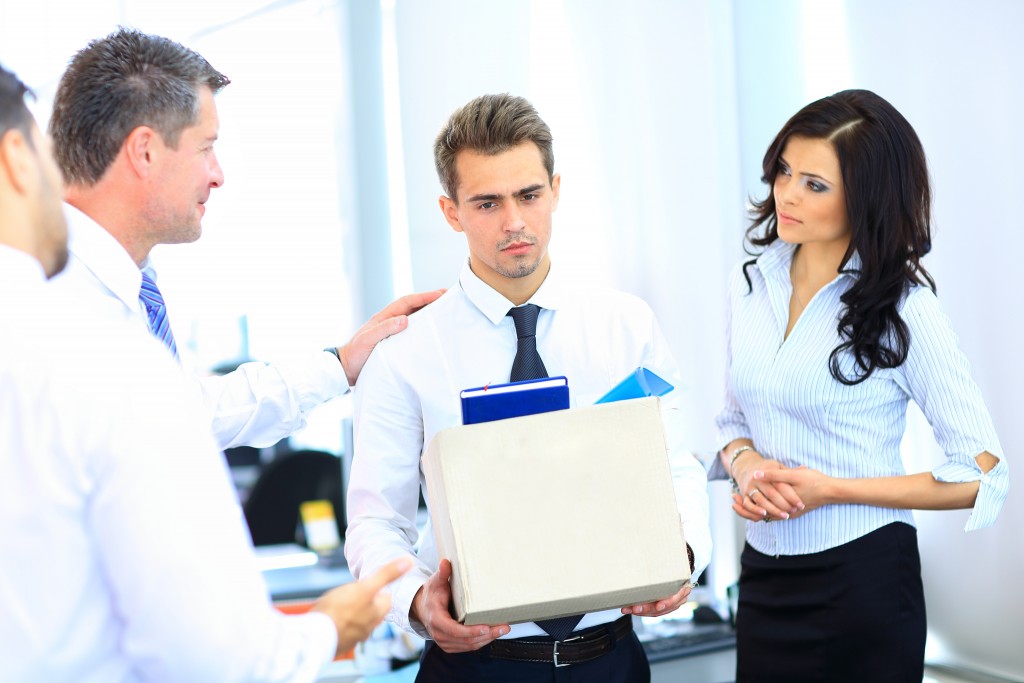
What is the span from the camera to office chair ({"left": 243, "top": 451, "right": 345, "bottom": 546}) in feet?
12.6

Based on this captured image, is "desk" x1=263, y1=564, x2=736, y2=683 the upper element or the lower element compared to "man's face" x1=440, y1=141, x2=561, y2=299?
lower

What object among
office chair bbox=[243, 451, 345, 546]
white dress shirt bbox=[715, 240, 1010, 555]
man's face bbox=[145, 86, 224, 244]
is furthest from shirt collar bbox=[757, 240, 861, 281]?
office chair bbox=[243, 451, 345, 546]

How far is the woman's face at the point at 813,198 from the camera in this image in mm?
1881

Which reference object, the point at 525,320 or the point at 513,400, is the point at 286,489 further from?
the point at 513,400

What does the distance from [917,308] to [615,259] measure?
89 centimetres

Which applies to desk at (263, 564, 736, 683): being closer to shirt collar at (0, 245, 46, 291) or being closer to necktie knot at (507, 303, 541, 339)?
necktie knot at (507, 303, 541, 339)

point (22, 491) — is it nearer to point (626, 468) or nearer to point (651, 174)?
point (626, 468)

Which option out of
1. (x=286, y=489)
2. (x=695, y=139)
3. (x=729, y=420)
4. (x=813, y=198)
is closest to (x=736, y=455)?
(x=729, y=420)

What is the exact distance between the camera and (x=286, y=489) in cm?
387

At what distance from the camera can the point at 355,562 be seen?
1.58m

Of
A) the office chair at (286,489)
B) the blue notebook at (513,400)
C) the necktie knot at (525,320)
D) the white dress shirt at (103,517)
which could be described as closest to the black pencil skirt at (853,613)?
the necktie knot at (525,320)

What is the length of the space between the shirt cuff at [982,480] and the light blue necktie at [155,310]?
140 centimetres

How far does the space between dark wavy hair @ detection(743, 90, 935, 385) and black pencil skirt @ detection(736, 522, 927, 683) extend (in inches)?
13.1

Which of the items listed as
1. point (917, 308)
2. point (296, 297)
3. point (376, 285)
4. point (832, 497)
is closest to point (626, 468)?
point (832, 497)
